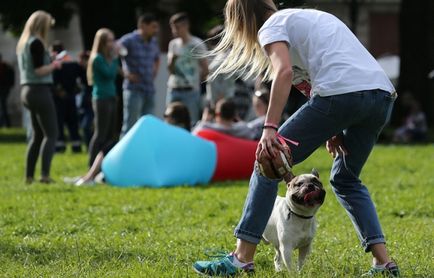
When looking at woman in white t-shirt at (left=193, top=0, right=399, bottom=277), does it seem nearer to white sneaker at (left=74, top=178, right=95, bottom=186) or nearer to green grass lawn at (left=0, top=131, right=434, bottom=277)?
green grass lawn at (left=0, top=131, right=434, bottom=277)

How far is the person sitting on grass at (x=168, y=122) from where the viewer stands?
1209cm

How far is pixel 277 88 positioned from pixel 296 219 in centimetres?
97

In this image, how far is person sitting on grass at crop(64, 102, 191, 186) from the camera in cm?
1209

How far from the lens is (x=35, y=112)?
11.4 metres

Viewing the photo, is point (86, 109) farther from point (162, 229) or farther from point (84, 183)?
point (162, 229)

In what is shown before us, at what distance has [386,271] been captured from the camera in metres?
5.70

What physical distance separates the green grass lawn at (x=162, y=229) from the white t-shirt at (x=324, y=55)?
1.07m

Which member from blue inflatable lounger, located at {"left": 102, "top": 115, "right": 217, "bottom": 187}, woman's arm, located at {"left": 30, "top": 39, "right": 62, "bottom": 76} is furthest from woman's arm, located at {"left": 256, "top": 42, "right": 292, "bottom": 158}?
woman's arm, located at {"left": 30, "top": 39, "right": 62, "bottom": 76}

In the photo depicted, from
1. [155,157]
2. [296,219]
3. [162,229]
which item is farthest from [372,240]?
[155,157]

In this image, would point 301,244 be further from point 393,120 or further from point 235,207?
point 393,120

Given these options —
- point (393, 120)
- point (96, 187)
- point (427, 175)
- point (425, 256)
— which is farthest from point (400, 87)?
point (425, 256)

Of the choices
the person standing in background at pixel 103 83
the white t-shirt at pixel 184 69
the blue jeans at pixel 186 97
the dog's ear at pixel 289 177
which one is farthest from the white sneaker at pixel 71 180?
the dog's ear at pixel 289 177

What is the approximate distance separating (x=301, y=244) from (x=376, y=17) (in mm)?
42078

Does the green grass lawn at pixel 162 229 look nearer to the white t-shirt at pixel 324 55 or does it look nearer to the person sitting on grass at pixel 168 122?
the person sitting on grass at pixel 168 122
